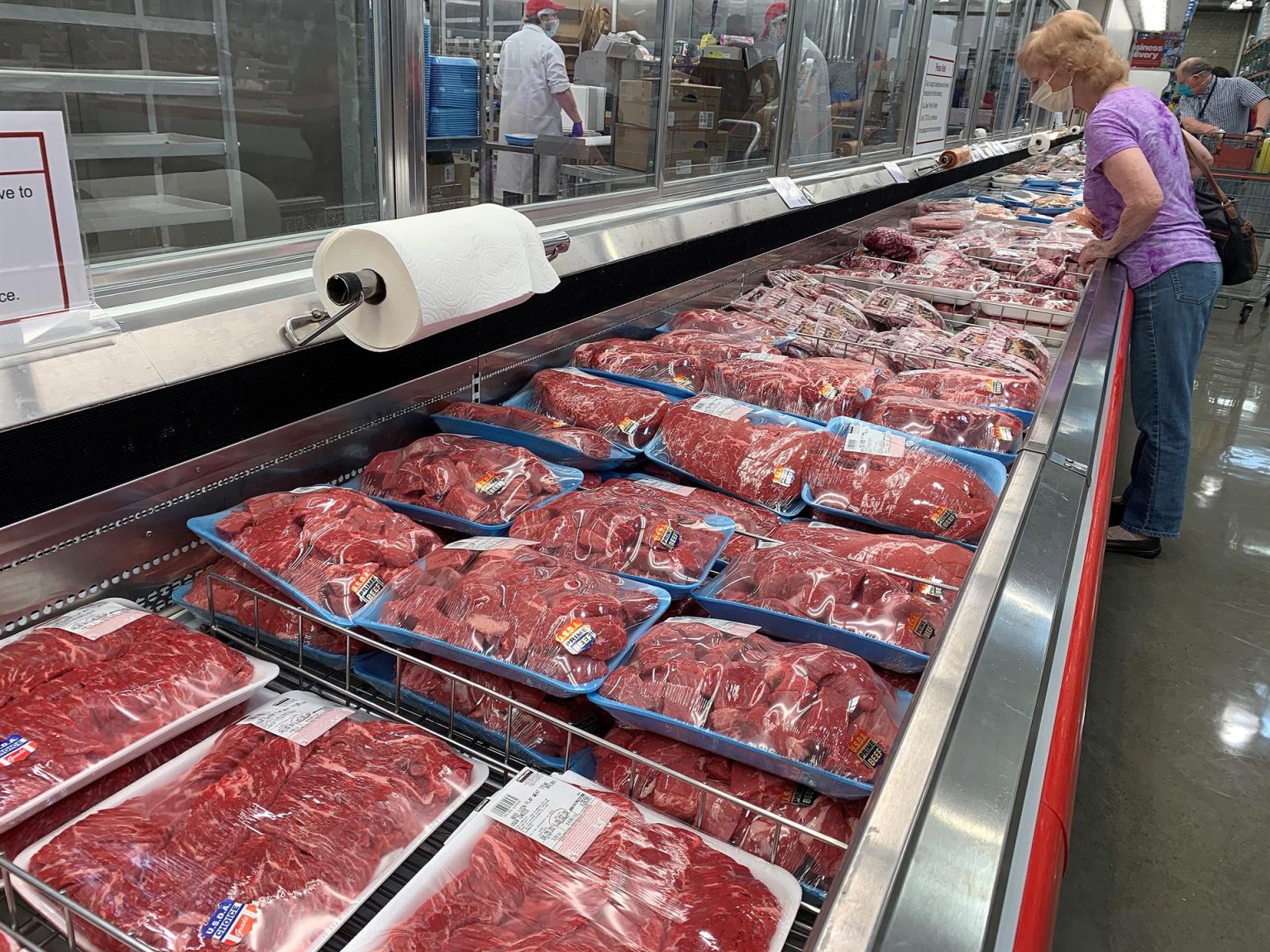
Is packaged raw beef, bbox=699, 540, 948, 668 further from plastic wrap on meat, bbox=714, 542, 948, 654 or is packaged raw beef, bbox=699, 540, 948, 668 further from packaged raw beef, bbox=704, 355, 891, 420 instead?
packaged raw beef, bbox=704, 355, 891, 420

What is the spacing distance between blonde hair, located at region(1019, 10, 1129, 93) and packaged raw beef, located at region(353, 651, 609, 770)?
3.36 metres

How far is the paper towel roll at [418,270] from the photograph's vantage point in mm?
1531

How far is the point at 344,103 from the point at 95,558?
1.23m

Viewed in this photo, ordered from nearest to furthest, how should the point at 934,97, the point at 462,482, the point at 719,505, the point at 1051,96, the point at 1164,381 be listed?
the point at 462,482 → the point at 719,505 → the point at 1164,381 → the point at 1051,96 → the point at 934,97

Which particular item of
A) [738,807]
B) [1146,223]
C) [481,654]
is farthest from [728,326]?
[738,807]

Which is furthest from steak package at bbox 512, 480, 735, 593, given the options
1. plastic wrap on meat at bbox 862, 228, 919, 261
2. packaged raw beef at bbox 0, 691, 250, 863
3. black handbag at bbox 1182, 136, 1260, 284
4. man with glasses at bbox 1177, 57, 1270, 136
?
man with glasses at bbox 1177, 57, 1270, 136

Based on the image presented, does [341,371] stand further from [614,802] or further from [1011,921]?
[1011,921]

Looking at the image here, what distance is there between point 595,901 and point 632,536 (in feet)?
2.57

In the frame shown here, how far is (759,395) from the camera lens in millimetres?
2561

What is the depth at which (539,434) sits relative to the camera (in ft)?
6.97

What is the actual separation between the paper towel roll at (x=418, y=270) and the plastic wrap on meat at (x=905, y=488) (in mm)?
818

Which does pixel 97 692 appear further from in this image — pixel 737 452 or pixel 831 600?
pixel 737 452

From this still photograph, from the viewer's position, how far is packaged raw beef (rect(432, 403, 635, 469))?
2107 mm

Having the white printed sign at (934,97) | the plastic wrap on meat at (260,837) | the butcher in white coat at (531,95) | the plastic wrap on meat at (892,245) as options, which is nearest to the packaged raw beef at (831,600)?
the plastic wrap on meat at (260,837)
